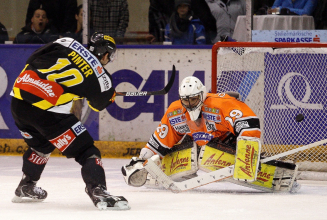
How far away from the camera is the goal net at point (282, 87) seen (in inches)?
200

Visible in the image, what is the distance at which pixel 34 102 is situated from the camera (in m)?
3.40

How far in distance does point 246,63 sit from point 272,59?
0.87ft

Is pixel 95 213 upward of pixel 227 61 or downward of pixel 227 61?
downward

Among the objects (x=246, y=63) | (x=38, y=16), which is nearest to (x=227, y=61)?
(x=246, y=63)

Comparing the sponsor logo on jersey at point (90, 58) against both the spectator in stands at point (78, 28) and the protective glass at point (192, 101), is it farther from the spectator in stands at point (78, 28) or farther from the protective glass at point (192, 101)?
the spectator in stands at point (78, 28)

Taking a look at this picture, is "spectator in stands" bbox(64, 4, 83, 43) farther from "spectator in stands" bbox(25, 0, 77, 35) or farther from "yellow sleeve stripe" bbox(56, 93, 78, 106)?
"yellow sleeve stripe" bbox(56, 93, 78, 106)

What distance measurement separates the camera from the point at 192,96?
4.18 meters

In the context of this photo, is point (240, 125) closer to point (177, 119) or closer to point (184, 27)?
point (177, 119)

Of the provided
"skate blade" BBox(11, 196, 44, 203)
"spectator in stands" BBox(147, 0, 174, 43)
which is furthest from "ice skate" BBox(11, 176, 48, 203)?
"spectator in stands" BBox(147, 0, 174, 43)

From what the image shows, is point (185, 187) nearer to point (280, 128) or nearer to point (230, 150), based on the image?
point (230, 150)

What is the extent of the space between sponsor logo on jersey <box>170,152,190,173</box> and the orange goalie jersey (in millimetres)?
127

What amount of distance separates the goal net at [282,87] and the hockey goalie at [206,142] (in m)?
0.71

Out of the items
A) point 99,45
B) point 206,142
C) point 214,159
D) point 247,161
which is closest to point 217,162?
point 214,159

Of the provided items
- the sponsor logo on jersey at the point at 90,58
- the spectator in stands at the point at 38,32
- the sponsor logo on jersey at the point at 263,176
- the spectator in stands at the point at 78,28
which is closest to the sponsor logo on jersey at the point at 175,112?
the sponsor logo on jersey at the point at 263,176
